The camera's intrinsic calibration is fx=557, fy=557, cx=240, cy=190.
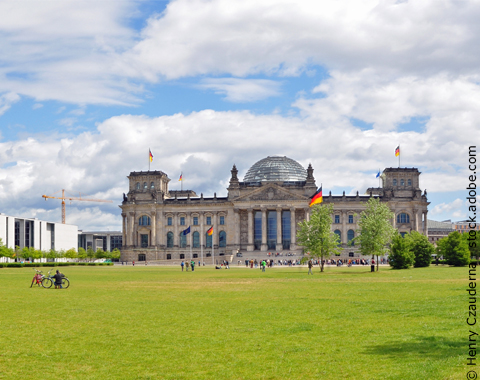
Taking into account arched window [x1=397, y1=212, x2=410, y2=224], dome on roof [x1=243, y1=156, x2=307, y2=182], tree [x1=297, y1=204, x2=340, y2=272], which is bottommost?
tree [x1=297, y1=204, x2=340, y2=272]

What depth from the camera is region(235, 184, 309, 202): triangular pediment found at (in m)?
137

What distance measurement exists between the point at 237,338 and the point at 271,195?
11930cm

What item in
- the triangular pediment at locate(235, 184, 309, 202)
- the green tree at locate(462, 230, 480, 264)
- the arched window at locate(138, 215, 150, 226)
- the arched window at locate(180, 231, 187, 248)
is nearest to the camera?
the green tree at locate(462, 230, 480, 264)

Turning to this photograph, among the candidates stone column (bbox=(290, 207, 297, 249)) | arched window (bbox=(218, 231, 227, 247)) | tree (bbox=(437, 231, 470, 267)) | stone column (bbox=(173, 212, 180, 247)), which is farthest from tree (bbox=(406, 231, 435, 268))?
stone column (bbox=(173, 212, 180, 247))

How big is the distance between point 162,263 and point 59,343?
11433 cm

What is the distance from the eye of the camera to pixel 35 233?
16600 cm

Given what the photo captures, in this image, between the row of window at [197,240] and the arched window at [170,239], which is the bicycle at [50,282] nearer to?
the row of window at [197,240]

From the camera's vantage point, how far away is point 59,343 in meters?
18.0

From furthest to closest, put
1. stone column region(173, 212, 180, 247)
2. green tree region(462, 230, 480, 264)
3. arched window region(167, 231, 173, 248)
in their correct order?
arched window region(167, 231, 173, 248) → stone column region(173, 212, 180, 247) → green tree region(462, 230, 480, 264)

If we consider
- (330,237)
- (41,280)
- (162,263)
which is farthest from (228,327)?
(162,263)

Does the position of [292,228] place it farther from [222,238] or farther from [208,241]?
[208,241]

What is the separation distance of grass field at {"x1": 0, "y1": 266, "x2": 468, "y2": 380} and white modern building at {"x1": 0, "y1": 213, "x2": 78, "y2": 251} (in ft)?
427

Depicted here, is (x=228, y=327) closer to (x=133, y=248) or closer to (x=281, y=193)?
(x=281, y=193)

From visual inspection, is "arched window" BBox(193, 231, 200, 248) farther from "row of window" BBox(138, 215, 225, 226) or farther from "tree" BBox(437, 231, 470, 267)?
"tree" BBox(437, 231, 470, 267)
